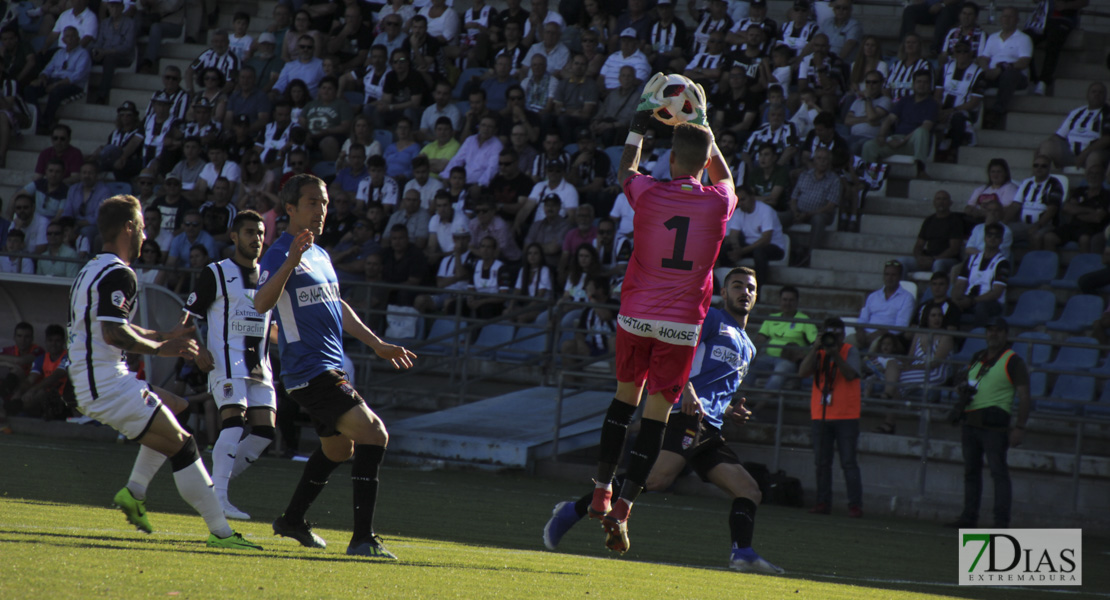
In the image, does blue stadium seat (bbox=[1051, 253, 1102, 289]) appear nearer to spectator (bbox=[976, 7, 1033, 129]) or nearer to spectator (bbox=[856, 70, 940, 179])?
spectator (bbox=[856, 70, 940, 179])

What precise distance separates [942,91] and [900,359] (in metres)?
5.03

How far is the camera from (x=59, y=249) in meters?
18.2

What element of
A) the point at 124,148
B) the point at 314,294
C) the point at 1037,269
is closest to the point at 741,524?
the point at 314,294

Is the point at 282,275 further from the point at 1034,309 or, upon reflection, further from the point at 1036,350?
the point at 1034,309

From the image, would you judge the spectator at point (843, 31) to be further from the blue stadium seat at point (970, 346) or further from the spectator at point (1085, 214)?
the blue stadium seat at point (970, 346)

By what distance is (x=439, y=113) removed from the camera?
1920 cm

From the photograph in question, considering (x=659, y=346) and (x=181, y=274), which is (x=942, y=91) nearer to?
(x=181, y=274)

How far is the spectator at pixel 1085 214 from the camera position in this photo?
14867mm

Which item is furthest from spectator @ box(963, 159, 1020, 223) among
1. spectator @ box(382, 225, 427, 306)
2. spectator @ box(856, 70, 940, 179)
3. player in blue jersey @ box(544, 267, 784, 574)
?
player in blue jersey @ box(544, 267, 784, 574)

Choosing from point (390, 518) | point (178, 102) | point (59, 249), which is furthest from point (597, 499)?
point (178, 102)

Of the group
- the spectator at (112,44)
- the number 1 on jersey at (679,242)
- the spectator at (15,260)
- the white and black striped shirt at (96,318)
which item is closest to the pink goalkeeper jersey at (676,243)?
the number 1 on jersey at (679,242)

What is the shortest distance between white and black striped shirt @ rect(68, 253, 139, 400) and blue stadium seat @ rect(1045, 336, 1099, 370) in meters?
10.4

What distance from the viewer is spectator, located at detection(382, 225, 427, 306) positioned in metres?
16.8

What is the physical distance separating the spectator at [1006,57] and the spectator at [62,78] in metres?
15.4
